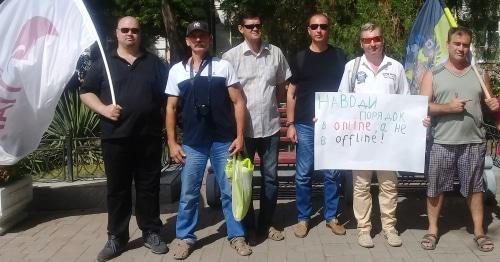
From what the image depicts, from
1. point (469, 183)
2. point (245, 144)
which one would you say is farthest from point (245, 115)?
point (469, 183)

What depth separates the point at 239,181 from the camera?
15.6ft

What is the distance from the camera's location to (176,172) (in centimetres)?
695

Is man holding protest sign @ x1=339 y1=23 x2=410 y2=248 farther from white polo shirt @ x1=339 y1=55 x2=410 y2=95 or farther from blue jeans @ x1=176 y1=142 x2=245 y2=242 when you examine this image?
blue jeans @ x1=176 y1=142 x2=245 y2=242

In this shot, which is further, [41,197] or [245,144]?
[41,197]

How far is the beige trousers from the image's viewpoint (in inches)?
194

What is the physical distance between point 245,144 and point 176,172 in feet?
7.21

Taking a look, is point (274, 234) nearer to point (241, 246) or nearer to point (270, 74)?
point (241, 246)

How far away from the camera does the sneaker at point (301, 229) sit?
5266 millimetres

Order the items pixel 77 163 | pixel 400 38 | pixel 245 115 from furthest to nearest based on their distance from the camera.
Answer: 1. pixel 400 38
2. pixel 77 163
3. pixel 245 115

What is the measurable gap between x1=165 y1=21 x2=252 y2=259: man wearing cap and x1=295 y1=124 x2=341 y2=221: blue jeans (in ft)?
2.20

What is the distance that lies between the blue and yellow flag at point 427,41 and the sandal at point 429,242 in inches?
61.3

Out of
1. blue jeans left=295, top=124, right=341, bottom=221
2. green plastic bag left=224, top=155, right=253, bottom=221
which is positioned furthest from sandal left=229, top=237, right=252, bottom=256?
blue jeans left=295, top=124, right=341, bottom=221

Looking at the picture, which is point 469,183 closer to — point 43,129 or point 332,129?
point 332,129

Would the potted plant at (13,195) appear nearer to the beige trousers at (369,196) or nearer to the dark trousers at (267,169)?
the dark trousers at (267,169)
